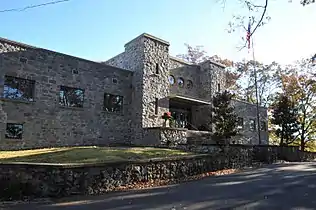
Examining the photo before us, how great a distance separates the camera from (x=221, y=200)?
6.79 metres

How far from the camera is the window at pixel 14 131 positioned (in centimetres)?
1425

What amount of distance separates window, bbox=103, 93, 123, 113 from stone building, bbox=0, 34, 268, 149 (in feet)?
0.23

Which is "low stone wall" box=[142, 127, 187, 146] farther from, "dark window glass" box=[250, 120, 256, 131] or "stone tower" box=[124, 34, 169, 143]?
"dark window glass" box=[250, 120, 256, 131]

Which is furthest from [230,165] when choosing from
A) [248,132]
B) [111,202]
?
[248,132]

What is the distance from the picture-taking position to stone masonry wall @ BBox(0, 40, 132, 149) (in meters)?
14.7

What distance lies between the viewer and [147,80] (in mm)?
19641

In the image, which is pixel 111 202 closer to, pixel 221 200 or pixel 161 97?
pixel 221 200

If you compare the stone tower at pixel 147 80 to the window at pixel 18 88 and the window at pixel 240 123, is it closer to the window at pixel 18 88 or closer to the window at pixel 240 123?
the window at pixel 18 88

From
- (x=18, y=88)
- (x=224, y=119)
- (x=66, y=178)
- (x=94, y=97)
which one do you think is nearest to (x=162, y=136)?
(x=224, y=119)

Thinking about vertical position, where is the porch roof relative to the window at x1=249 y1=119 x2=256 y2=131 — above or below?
above

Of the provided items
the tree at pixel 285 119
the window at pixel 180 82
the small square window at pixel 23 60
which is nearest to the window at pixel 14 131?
the small square window at pixel 23 60

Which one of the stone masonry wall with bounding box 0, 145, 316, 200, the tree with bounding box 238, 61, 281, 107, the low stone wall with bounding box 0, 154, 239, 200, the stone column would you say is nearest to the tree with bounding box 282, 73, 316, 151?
the tree with bounding box 238, 61, 281, 107

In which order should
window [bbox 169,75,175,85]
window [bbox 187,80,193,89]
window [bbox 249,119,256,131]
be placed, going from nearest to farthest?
window [bbox 169,75,175,85] → window [bbox 187,80,193,89] → window [bbox 249,119,256,131]

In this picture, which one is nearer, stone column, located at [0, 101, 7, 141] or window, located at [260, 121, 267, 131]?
stone column, located at [0, 101, 7, 141]
